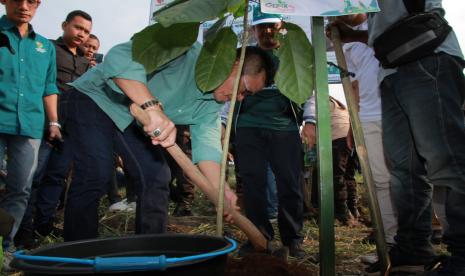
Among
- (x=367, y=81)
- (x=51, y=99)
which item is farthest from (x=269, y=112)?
(x=51, y=99)

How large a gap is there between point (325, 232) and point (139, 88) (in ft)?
2.92

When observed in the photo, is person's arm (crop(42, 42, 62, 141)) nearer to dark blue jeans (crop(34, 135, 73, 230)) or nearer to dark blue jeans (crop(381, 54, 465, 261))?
Result: dark blue jeans (crop(34, 135, 73, 230))

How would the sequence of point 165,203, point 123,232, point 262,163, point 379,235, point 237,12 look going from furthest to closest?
1. point 123,232
2. point 262,163
3. point 165,203
4. point 237,12
5. point 379,235

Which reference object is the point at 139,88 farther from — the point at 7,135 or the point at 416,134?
the point at 7,135

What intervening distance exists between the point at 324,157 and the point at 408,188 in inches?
32.0

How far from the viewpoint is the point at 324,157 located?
118 cm

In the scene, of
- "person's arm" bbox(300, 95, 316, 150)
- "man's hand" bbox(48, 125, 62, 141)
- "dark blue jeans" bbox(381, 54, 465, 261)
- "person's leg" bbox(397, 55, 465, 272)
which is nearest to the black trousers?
"person's arm" bbox(300, 95, 316, 150)

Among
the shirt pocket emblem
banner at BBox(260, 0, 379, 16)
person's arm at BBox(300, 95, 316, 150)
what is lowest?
person's arm at BBox(300, 95, 316, 150)

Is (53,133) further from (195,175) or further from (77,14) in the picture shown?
(195,175)

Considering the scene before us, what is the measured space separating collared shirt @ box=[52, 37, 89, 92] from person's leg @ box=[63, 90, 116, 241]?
148 centimetres

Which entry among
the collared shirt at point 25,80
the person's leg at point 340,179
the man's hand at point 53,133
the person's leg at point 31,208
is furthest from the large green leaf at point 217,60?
the person's leg at point 340,179

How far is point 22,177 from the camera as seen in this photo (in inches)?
94.0

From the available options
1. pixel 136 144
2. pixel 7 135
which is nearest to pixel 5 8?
pixel 7 135

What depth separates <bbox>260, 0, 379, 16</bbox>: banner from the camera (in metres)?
1.17
